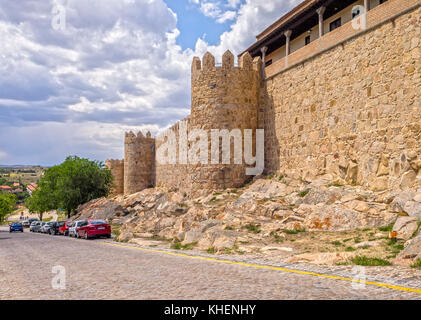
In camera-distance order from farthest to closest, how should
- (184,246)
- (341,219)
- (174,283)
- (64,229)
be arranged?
(64,229), (184,246), (341,219), (174,283)

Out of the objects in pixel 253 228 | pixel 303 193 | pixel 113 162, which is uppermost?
pixel 113 162

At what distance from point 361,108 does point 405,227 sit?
848cm

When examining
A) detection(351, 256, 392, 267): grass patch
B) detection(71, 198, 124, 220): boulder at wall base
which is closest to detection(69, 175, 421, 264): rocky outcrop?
detection(351, 256, 392, 267): grass patch

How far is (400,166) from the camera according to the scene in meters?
16.3

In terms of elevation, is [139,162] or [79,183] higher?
[139,162]

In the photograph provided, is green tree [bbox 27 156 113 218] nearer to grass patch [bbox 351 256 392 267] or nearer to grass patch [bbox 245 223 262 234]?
grass patch [bbox 245 223 262 234]

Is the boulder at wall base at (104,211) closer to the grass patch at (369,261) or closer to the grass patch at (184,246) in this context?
the grass patch at (184,246)

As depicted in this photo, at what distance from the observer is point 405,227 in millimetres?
11859

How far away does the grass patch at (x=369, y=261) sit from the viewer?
9.83 metres

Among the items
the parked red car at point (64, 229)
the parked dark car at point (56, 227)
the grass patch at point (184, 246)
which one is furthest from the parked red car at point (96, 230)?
the parked dark car at point (56, 227)

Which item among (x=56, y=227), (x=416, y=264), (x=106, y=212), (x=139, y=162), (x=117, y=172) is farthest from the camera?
(x=117, y=172)

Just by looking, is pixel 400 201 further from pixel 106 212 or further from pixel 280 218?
pixel 106 212

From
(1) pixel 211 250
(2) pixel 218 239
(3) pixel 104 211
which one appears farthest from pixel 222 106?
(3) pixel 104 211
